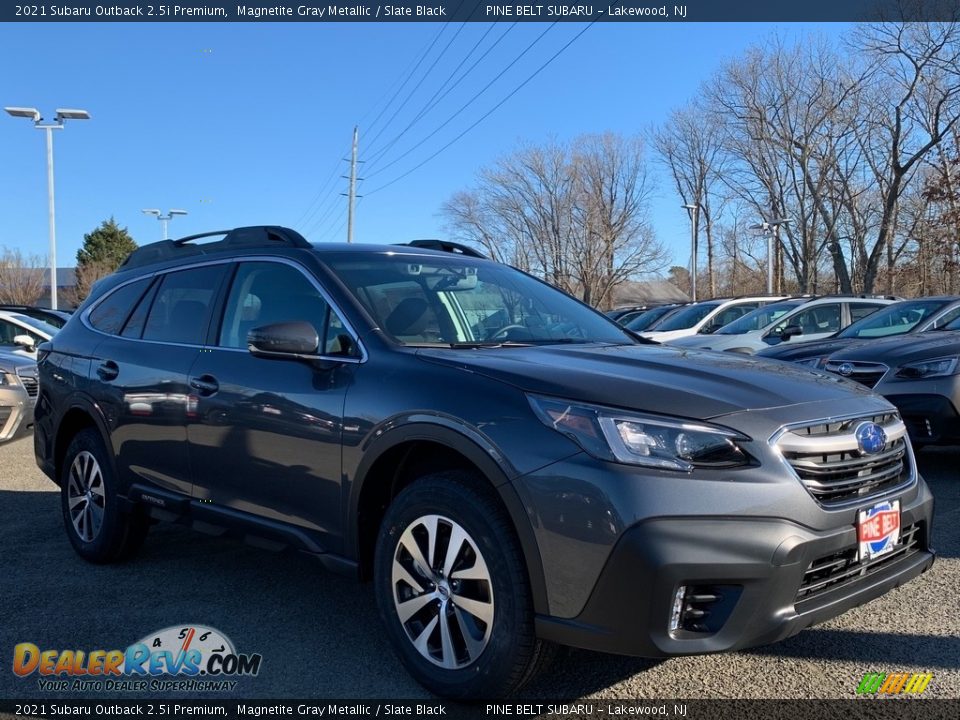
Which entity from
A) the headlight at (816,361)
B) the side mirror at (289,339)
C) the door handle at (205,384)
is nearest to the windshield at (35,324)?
the door handle at (205,384)

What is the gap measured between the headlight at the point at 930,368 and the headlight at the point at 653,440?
13.8 feet

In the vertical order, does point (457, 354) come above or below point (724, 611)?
above

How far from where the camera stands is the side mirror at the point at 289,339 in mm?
3238

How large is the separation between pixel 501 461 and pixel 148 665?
1861 millimetres

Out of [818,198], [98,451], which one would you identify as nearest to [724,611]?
→ [98,451]

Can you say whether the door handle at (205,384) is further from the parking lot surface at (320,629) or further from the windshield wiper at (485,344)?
the windshield wiper at (485,344)

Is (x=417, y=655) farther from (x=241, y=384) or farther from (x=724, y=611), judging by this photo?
(x=241, y=384)

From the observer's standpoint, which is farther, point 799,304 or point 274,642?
point 799,304

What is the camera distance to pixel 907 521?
2871 mm

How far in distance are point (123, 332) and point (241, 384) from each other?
1509mm

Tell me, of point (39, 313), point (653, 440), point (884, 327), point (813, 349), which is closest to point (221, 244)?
point (653, 440)

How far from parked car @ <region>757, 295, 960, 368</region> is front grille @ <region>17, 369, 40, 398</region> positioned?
7.80 meters

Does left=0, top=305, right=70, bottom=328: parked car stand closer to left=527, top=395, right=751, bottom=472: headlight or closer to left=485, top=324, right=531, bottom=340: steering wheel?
left=485, top=324, right=531, bottom=340: steering wheel

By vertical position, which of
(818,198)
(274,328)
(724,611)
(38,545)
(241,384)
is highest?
(818,198)
